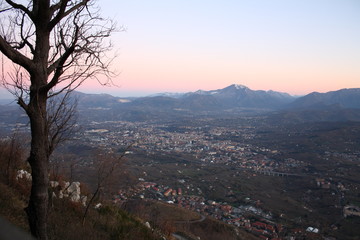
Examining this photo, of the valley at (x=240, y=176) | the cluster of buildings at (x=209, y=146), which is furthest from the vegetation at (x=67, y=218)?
the cluster of buildings at (x=209, y=146)

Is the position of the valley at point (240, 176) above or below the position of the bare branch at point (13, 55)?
below

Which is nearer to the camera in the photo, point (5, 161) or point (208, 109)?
point (5, 161)

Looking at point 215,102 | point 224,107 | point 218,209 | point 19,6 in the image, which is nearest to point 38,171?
point 19,6

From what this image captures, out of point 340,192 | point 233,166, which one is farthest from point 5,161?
point 233,166

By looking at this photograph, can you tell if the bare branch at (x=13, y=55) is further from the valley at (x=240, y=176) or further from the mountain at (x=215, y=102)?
the mountain at (x=215, y=102)

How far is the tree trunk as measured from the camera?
277 cm

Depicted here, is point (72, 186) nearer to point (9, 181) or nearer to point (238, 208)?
point (9, 181)

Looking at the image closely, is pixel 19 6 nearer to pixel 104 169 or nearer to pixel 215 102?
pixel 104 169

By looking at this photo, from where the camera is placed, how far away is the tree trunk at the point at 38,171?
9.08 feet

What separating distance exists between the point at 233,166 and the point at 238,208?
17.6 metres

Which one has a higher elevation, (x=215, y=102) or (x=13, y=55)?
(x=13, y=55)

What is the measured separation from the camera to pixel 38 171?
279 centimetres

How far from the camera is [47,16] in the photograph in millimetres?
2844

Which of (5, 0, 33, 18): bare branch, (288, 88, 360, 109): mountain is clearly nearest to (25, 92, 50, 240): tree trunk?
(5, 0, 33, 18): bare branch
